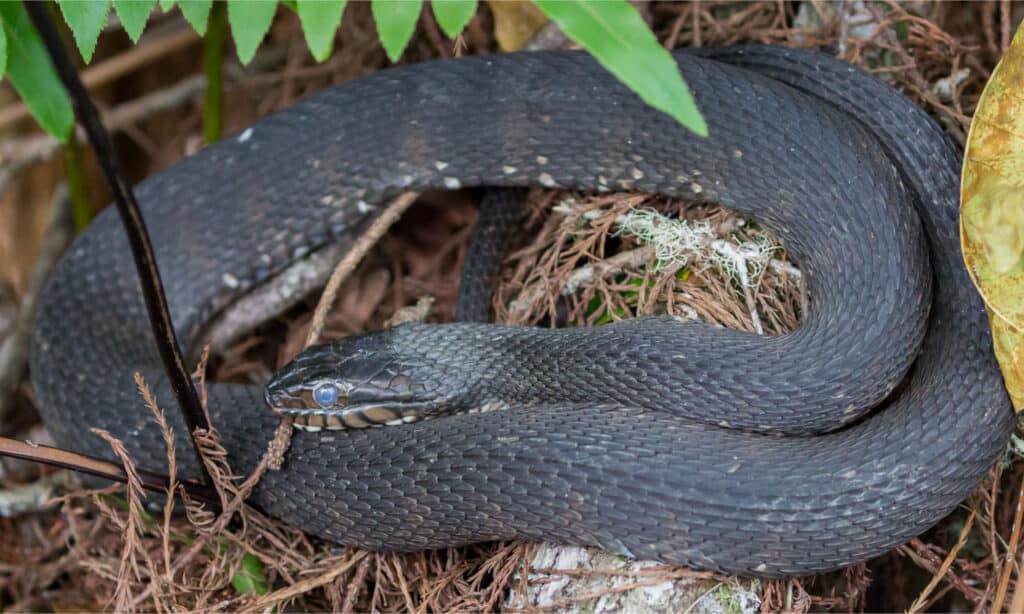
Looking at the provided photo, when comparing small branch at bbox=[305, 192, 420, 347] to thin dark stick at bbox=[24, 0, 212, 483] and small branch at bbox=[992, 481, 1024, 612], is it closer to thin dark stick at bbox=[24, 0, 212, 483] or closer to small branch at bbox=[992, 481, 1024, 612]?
thin dark stick at bbox=[24, 0, 212, 483]

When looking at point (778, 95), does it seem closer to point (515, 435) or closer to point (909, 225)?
point (909, 225)

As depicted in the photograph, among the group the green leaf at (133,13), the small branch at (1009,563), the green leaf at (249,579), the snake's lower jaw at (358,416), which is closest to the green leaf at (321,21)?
the green leaf at (133,13)

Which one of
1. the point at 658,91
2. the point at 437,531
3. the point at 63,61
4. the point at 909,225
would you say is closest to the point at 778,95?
the point at 909,225

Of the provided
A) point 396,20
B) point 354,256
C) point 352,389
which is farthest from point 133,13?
point 352,389

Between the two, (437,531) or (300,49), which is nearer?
(437,531)

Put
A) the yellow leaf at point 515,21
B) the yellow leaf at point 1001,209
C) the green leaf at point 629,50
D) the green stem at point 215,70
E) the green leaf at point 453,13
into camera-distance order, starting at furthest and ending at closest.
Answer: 1. the green stem at point 215,70
2. the yellow leaf at point 515,21
3. the yellow leaf at point 1001,209
4. the green leaf at point 453,13
5. the green leaf at point 629,50

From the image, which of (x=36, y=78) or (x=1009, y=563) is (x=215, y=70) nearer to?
(x=36, y=78)

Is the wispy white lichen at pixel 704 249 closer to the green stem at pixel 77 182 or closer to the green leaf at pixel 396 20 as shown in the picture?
the green leaf at pixel 396 20
